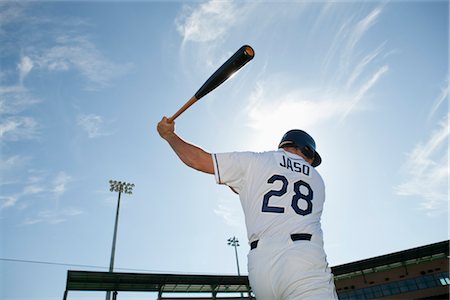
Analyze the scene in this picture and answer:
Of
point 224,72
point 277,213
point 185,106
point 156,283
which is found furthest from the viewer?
point 156,283

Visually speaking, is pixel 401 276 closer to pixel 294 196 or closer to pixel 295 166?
pixel 295 166

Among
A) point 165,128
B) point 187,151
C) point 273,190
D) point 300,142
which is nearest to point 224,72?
point 165,128

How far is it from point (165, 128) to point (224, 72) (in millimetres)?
855

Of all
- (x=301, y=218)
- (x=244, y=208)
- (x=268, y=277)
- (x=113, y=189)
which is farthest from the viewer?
(x=113, y=189)

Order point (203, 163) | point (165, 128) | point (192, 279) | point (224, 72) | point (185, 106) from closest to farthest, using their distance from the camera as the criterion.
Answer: point (203, 163), point (165, 128), point (224, 72), point (185, 106), point (192, 279)

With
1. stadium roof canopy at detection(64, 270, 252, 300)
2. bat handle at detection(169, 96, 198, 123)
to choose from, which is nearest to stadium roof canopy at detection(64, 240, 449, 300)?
stadium roof canopy at detection(64, 270, 252, 300)

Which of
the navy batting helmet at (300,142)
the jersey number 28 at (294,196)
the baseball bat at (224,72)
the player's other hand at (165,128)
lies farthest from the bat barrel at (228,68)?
the jersey number 28 at (294,196)

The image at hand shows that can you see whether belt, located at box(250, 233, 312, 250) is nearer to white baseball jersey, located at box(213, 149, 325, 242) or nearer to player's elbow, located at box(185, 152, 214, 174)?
white baseball jersey, located at box(213, 149, 325, 242)

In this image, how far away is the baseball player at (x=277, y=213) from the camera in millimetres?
2010

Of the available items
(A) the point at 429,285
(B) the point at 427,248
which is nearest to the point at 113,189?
(B) the point at 427,248

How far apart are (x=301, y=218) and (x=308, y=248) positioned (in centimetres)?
25

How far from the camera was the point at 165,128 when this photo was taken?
3.04 m

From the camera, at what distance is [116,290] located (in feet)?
71.2

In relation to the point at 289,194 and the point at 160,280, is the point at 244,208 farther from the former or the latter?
the point at 160,280
